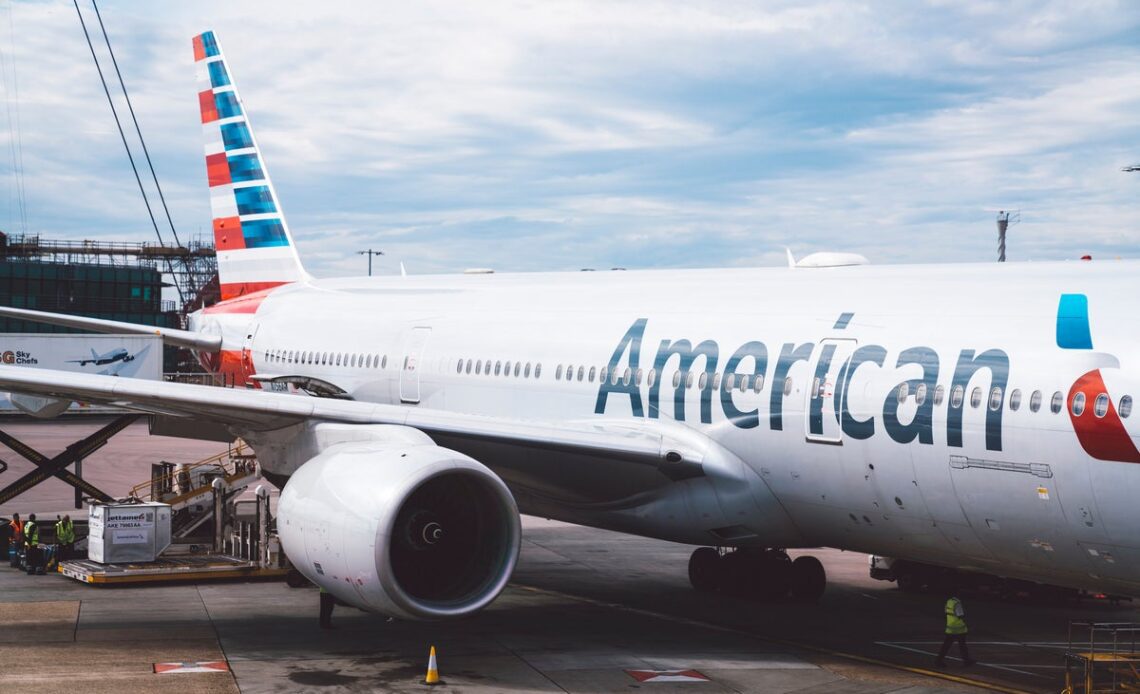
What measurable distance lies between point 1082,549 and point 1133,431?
1.41m

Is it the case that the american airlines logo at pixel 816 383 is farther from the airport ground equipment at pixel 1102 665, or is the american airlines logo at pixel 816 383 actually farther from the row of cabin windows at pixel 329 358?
the row of cabin windows at pixel 329 358

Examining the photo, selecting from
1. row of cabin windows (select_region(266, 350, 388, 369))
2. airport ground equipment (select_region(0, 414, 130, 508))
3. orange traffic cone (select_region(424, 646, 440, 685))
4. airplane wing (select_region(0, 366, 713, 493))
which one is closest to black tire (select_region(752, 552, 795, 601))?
airplane wing (select_region(0, 366, 713, 493))

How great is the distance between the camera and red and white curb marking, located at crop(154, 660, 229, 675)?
1453cm

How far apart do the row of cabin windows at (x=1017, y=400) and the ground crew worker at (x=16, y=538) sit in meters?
16.4

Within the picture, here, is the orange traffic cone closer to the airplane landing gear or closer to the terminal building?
the airplane landing gear

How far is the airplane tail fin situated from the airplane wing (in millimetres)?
10675

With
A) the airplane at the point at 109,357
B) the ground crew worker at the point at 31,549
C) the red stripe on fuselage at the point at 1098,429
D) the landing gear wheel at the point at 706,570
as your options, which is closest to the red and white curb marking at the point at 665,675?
the red stripe on fuselage at the point at 1098,429

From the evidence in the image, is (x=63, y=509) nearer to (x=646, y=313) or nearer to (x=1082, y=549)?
(x=646, y=313)

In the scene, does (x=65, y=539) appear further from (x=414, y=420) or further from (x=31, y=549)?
(x=414, y=420)

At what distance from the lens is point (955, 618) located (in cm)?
1549

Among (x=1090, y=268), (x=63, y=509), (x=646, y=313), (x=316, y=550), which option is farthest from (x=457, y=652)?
(x=63, y=509)

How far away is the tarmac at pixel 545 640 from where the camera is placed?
14.3 meters

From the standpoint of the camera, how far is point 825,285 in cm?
1584

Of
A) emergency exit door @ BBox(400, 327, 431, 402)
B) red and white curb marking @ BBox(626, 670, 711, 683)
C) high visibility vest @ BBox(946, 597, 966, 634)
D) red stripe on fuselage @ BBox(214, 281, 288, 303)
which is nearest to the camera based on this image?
red and white curb marking @ BBox(626, 670, 711, 683)
